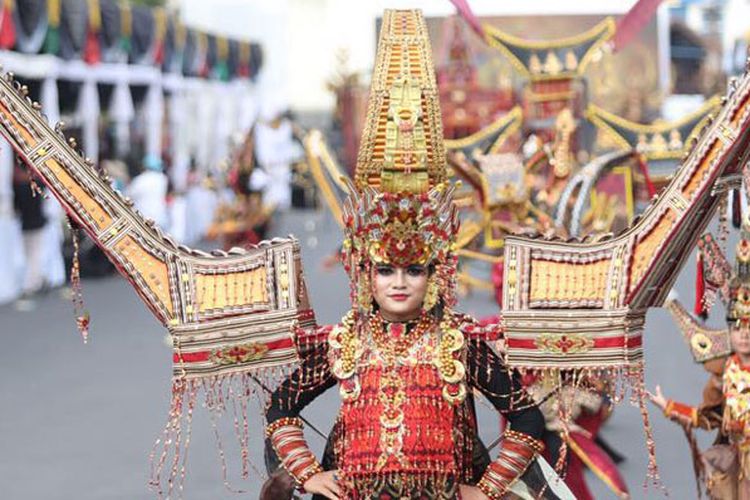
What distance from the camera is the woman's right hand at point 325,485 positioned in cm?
449

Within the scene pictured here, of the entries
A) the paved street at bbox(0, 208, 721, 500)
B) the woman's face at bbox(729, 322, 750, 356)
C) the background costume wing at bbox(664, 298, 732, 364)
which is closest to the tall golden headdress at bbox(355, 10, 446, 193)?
the woman's face at bbox(729, 322, 750, 356)

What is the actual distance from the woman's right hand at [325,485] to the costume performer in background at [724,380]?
4.69ft

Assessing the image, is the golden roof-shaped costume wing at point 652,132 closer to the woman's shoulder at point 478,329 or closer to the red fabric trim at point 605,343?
the woman's shoulder at point 478,329

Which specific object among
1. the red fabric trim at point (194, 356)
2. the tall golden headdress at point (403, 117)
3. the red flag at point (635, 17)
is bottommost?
the red fabric trim at point (194, 356)

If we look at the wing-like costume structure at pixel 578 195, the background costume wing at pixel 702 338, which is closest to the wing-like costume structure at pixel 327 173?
the wing-like costume structure at pixel 578 195

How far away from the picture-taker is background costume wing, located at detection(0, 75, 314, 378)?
4508 millimetres

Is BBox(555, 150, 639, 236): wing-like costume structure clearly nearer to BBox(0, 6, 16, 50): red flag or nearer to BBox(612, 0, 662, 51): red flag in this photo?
BBox(612, 0, 662, 51): red flag

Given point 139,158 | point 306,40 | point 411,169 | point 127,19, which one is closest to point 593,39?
point 411,169

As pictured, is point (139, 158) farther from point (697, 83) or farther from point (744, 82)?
point (697, 83)

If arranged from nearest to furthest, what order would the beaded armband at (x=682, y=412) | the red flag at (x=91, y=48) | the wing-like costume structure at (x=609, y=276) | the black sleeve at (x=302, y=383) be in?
the wing-like costume structure at (x=609, y=276) < the black sleeve at (x=302, y=383) < the beaded armband at (x=682, y=412) < the red flag at (x=91, y=48)

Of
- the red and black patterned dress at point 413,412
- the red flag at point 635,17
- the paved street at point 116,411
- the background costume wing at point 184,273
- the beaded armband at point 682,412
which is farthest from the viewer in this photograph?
the paved street at point 116,411

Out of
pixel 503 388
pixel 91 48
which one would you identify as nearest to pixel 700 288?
pixel 503 388

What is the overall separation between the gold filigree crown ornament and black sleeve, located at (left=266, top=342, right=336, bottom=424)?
25cm

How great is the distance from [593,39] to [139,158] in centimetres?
1110
